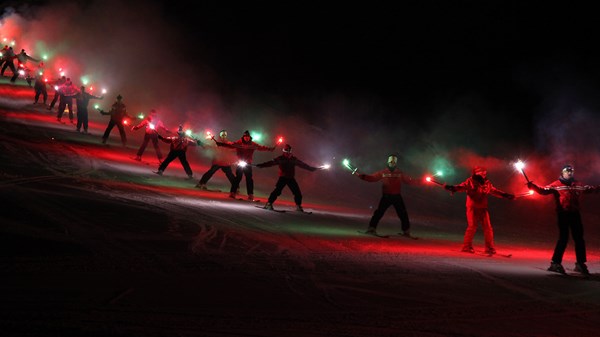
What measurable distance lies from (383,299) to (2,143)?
1685 cm

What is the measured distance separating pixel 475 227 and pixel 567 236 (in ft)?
7.08

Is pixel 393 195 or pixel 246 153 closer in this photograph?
pixel 393 195

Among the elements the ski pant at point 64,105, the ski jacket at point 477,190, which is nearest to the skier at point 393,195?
the ski jacket at point 477,190

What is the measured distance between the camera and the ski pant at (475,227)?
1427 cm

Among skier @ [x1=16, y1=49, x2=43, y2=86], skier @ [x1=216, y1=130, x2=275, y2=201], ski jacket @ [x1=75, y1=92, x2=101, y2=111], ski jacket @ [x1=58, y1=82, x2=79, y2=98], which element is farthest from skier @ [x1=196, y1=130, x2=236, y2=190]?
skier @ [x1=16, y1=49, x2=43, y2=86]

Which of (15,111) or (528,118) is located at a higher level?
(528,118)

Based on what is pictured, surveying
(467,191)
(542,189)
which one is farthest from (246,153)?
(542,189)

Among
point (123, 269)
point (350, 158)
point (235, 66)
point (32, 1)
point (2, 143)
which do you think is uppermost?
point (32, 1)

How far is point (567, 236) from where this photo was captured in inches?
492

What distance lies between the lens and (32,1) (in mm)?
77688

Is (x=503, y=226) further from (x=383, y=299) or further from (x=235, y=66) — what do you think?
(x=235, y=66)

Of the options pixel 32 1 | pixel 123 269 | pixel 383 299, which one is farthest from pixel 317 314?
pixel 32 1

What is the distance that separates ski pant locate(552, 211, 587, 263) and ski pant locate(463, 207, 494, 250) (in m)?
1.82

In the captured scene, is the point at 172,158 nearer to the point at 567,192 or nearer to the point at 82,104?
the point at 82,104
